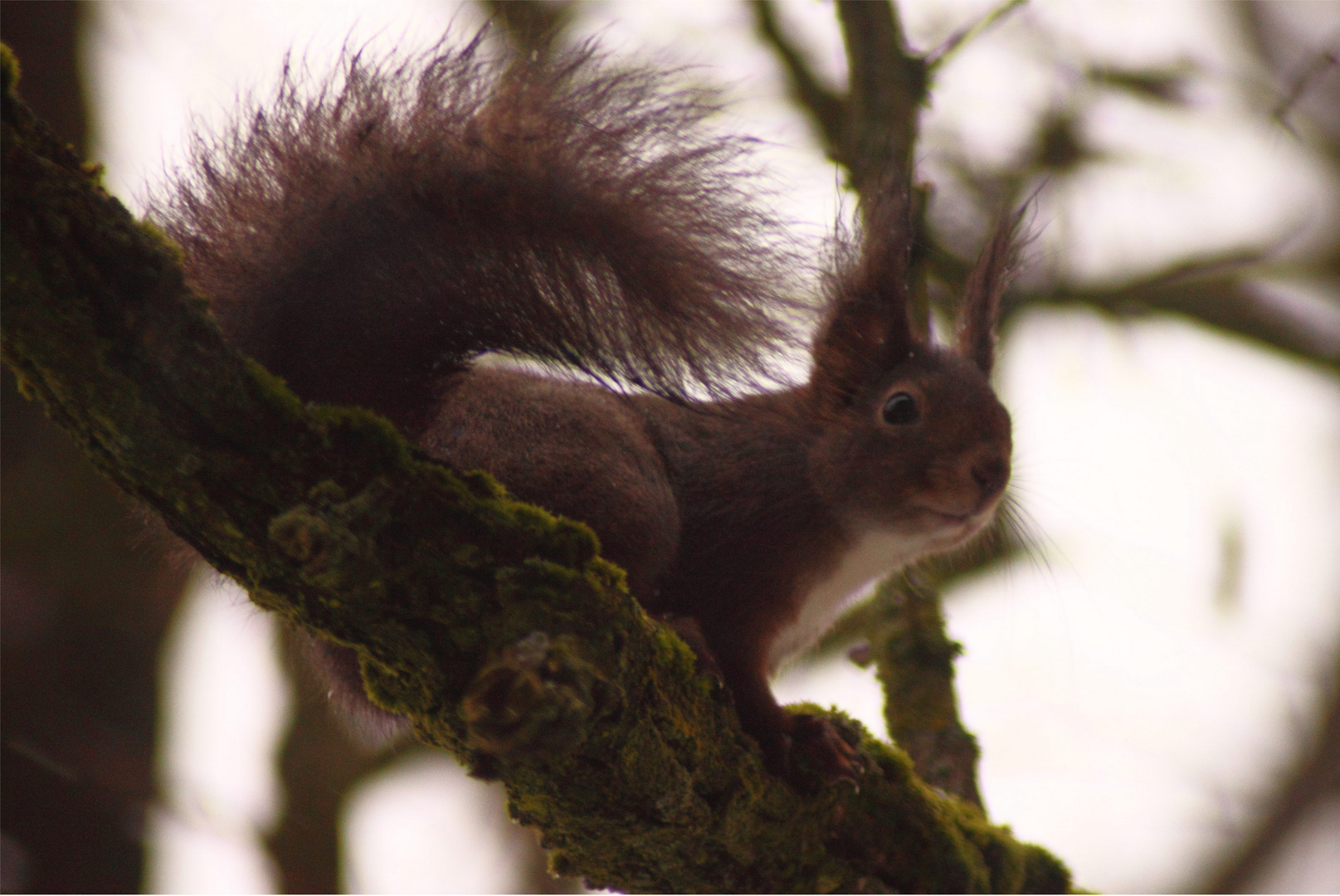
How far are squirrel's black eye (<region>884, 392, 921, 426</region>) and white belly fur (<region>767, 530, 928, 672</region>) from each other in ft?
0.85

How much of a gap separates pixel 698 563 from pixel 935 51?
1548mm

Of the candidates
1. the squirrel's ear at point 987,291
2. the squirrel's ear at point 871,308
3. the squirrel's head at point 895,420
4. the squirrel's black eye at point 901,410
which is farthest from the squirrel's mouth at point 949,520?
the squirrel's ear at point 987,291

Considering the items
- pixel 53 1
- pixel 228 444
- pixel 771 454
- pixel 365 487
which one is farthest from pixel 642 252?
pixel 53 1

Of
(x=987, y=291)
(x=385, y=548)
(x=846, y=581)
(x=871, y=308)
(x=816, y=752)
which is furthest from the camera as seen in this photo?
(x=987, y=291)

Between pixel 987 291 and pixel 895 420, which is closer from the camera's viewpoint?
pixel 895 420

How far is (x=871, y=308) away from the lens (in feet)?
7.55

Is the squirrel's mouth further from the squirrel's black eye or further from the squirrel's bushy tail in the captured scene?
the squirrel's bushy tail

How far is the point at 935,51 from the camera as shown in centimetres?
273

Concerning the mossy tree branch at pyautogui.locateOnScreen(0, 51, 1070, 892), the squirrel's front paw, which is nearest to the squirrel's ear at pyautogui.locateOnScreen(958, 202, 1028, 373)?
the squirrel's front paw

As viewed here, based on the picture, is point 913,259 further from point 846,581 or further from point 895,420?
point 846,581

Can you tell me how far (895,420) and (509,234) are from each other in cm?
112

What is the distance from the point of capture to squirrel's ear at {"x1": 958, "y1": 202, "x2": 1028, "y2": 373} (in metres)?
2.59

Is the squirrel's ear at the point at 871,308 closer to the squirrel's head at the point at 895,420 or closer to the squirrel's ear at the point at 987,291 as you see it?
the squirrel's head at the point at 895,420

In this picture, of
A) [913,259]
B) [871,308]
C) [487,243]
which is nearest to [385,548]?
[487,243]
